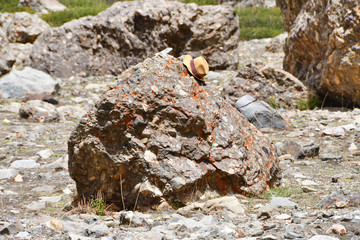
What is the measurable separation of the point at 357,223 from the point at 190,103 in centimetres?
162

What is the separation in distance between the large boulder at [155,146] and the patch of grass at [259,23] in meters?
11.9

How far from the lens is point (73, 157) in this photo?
3.67 meters

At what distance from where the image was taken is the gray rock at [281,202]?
3.52 metres

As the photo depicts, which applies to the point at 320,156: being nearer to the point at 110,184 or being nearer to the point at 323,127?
the point at 323,127

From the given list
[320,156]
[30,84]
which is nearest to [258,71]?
[320,156]

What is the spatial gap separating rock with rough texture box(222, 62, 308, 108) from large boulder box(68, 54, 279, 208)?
12.7 feet

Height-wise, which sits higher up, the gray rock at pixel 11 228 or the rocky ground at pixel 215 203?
the gray rock at pixel 11 228

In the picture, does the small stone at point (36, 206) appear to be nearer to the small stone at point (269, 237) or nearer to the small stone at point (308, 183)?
the small stone at point (269, 237)

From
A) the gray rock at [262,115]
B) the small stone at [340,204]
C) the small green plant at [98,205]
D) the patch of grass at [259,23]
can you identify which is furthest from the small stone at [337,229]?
the patch of grass at [259,23]

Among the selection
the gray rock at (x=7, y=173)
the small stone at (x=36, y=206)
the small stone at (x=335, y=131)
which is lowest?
the gray rock at (x=7, y=173)

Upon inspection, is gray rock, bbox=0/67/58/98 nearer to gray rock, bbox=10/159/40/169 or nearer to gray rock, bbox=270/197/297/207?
gray rock, bbox=10/159/40/169

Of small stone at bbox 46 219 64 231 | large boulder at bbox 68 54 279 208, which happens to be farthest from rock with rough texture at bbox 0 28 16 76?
small stone at bbox 46 219 64 231

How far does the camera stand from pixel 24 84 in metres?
8.98

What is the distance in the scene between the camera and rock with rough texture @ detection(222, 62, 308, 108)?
7.69 metres
